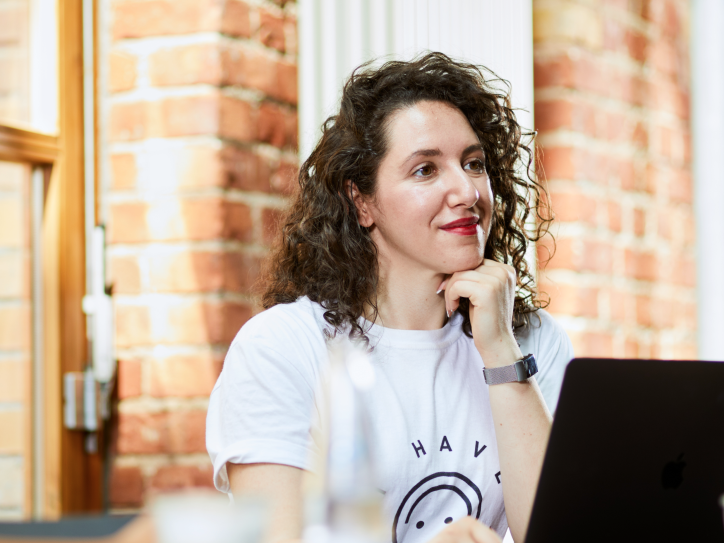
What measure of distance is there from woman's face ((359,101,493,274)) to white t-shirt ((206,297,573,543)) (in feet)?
0.46

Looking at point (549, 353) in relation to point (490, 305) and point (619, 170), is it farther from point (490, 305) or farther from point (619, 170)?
point (619, 170)

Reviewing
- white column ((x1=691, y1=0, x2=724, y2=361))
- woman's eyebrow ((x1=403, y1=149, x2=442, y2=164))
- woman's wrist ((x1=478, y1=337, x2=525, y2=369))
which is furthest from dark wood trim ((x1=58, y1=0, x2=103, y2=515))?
white column ((x1=691, y1=0, x2=724, y2=361))

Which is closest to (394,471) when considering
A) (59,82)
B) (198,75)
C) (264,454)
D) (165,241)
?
(264,454)

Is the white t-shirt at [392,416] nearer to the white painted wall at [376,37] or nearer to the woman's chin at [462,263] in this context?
the woman's chin at [462,263]

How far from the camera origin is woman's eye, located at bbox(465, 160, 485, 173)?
4.83ft

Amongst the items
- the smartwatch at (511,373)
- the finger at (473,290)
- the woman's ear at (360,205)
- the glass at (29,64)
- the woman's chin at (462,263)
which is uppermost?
the glass at (29,64)

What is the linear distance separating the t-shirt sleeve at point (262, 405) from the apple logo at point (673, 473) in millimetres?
499

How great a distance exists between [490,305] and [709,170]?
5.04 ft

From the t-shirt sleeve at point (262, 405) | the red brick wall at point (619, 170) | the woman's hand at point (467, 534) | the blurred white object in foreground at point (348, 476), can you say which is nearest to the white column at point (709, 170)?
the red brick wall at point (619, 170)

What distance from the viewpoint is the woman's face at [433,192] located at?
→ 1401 millimetres

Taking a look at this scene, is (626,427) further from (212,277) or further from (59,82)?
(59,82)

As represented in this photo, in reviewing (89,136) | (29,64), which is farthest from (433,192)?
(29,64)

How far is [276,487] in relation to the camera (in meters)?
1.12

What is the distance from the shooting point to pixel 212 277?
4.94 ft
